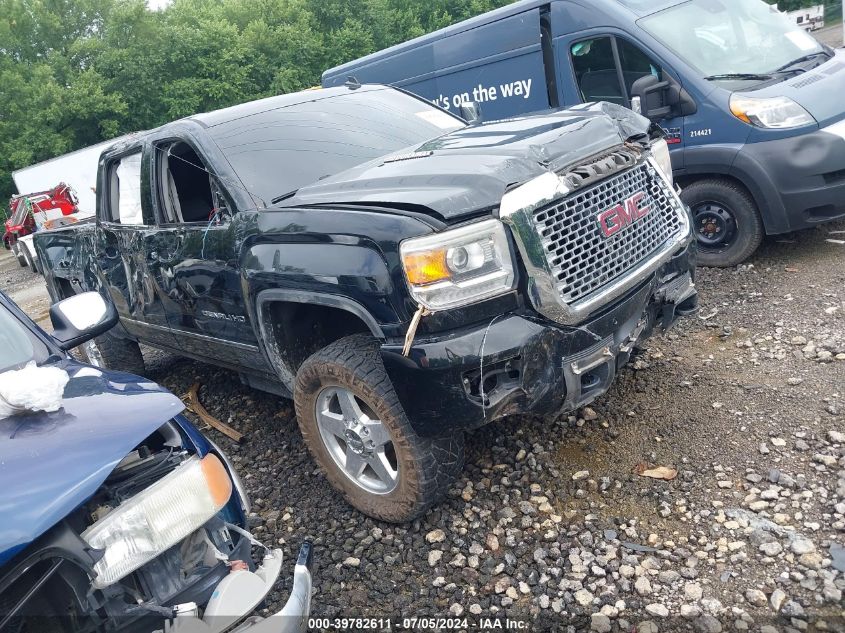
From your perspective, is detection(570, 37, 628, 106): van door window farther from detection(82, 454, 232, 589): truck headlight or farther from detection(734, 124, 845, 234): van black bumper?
detection(82, 454, 232, 589): truck headlight

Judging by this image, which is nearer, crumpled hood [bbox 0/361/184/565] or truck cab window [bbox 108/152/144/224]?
crumpled hood [bbox 0/361/184/565]

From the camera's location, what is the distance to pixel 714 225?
17.8ft

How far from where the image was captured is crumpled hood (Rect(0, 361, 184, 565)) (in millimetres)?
1709

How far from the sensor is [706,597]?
2.41 meters

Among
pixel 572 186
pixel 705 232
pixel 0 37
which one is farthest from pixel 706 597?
pixel 0 37

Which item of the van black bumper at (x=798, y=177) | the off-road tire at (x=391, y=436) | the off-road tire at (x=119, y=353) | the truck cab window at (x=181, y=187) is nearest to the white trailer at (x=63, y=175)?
the off-road tire at (x=119, y=353)

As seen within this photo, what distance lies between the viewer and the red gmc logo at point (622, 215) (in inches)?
114

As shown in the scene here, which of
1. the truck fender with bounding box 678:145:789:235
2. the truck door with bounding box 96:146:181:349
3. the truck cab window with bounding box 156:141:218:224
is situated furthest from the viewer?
the truck fender with bounding box 678:145:789:235

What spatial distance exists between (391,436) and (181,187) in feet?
7.48

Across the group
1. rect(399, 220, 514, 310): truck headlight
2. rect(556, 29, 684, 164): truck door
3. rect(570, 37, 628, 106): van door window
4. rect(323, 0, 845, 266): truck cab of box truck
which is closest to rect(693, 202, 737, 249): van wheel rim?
rect(323, 0, 845, 266): truck cab of box truck

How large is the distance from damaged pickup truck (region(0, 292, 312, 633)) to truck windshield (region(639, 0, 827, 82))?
496cm

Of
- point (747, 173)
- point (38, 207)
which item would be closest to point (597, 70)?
point (747, 173)

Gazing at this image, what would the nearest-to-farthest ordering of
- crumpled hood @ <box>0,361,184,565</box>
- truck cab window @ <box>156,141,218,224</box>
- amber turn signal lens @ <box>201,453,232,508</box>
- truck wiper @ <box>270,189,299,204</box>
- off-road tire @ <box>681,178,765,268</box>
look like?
crumpled hood @ <box>0,361,184,565</box> < amber turn signal lens @ <box>201,453,232,508</box> < truck wiper @ <box>270,189,299,204</box> < truck cab window @ <box>156,141,218,224</box> < off-road tire @ <box>681,178,765,268</box>

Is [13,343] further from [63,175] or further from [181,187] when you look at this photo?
[63,175]
